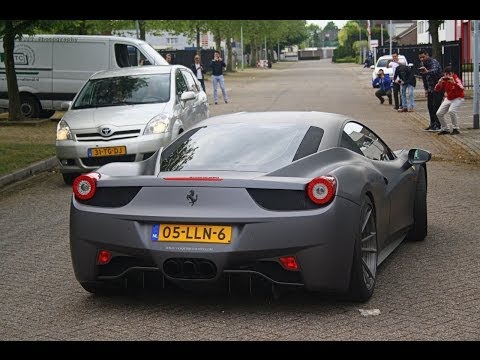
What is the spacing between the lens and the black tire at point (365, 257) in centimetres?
600

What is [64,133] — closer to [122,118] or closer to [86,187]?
[122,118]

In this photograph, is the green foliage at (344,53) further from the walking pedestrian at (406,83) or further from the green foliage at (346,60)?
the walking pedestrian at (406,83)

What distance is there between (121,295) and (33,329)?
0.92 metres

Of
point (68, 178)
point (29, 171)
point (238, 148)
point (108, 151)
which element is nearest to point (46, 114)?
point (29, 171)

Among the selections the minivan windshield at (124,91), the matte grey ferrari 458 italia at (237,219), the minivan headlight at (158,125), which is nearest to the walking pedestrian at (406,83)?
the minivan windshield at (124,91)

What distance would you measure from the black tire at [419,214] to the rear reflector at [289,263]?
2.68 m

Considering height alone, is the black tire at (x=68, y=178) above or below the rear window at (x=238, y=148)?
below

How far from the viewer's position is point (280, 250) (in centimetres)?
573

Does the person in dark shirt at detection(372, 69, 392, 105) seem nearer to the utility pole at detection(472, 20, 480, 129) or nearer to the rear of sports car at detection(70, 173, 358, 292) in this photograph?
the utility pole at detection(472, 20, 480, 129)

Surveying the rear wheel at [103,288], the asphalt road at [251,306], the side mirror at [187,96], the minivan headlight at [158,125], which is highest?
the side mirror at [187,96]

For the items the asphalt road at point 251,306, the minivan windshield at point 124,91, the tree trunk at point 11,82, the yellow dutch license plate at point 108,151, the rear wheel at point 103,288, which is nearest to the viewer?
the asphalt road at point 251,306

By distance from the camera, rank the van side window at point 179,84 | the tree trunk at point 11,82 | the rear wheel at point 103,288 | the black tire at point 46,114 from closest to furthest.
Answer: the rear wheel at point 103,288, the van side window at point 179,84, the tree trunk at point 11,82, the black tire at point 46,114
